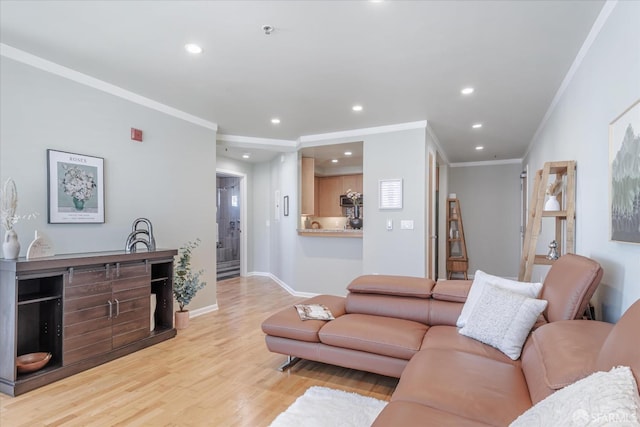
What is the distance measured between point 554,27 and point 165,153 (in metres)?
3.79

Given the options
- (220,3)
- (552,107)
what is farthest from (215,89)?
(552,107)

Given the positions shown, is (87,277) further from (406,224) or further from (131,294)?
(406,224)

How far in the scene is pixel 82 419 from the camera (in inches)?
79.5

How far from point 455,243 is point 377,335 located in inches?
217

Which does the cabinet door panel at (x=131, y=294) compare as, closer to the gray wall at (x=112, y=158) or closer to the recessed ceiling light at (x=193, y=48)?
the gray wall at (x=112, y=158)

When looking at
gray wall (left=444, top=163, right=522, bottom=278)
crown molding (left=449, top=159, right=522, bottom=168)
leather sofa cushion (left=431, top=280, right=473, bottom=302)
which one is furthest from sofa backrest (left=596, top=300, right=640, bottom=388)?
crown molding (left=449, top=159, right=522, bottom=168)

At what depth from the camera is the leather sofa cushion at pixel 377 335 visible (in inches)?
86.5

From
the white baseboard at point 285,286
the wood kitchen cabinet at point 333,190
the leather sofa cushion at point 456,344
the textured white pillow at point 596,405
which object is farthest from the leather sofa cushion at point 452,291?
the wood kitchen cabinet at point 333,190

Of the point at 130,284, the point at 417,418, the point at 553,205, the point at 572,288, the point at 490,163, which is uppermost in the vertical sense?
the point at 490,163

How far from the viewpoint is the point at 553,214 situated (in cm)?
280

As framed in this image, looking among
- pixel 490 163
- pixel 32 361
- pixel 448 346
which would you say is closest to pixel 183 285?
pixel 32 361

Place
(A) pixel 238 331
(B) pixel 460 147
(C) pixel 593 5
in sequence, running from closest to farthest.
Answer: (C) pixel 593 5 < (A) pixel 238 331 < (B) pixel 460 147

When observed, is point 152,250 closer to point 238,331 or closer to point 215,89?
point 238,331

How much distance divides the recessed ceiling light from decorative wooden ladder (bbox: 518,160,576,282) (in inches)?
118
